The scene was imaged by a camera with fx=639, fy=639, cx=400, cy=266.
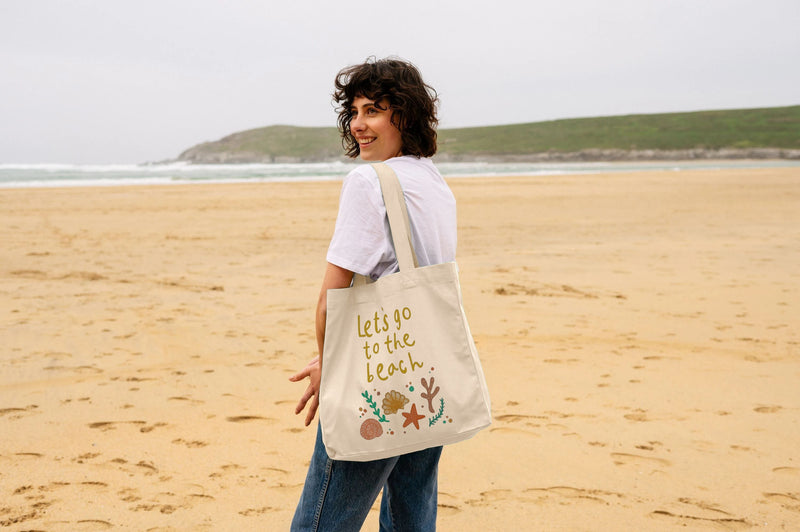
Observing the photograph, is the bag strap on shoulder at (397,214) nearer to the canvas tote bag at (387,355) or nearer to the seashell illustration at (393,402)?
the canvas tote bag at (387,355)

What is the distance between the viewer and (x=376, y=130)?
169cm

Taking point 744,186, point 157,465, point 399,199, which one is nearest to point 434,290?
point 399,199

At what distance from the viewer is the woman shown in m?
1.47

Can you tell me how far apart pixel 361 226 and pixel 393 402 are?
1.36 feet

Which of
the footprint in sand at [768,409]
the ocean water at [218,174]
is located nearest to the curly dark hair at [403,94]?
the footprint in sand at [768,409]

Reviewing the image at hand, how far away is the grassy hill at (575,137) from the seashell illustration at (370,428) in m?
60.2

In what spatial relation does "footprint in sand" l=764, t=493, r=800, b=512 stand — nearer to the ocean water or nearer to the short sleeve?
the short sleeve

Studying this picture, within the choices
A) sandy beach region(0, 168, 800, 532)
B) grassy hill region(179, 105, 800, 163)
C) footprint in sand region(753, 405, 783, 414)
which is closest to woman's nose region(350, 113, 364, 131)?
sandy beach region(0, 168, 800, 532)

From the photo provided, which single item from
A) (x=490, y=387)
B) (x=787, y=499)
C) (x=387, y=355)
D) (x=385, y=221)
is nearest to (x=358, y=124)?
(x=385, y=221)

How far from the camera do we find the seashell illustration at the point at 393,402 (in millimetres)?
1479

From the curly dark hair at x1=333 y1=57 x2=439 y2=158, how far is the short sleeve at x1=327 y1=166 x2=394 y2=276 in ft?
0.87

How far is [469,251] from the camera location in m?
10.1

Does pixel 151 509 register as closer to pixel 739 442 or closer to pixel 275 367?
pixel 275 367

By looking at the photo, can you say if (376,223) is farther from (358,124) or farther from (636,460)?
(636,460)
